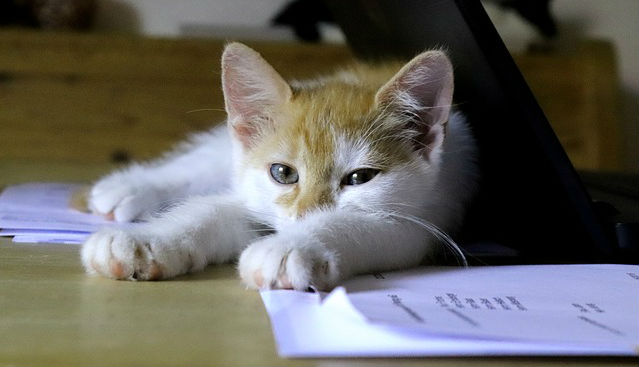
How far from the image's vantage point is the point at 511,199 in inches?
48.8

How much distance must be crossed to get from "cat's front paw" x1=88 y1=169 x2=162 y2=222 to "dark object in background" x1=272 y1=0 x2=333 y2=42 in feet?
5.63

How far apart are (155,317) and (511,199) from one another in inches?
26.4

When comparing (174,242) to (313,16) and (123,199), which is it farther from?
(313,16)

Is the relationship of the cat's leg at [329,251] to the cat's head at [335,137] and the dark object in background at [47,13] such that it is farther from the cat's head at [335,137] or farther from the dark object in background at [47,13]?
the dark object in background at [47,13]

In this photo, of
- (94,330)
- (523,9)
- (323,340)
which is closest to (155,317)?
(94,330)

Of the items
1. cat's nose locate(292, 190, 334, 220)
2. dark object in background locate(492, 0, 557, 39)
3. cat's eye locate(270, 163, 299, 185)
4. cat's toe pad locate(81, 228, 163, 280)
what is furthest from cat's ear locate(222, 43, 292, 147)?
dark object in background locate(492, 0, 557, 39)

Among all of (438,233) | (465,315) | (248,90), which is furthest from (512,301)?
(248,90)

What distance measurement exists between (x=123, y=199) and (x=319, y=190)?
507 millimetres

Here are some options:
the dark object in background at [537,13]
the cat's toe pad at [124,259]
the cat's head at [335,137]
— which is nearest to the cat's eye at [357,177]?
the cat's head at [335,137]

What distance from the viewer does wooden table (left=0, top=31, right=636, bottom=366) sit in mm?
685

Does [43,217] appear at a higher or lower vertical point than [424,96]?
lower

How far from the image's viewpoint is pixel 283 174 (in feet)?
3.82

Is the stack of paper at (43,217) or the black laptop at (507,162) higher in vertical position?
the black laptop at (507,162)

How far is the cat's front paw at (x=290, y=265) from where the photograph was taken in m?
0.88
